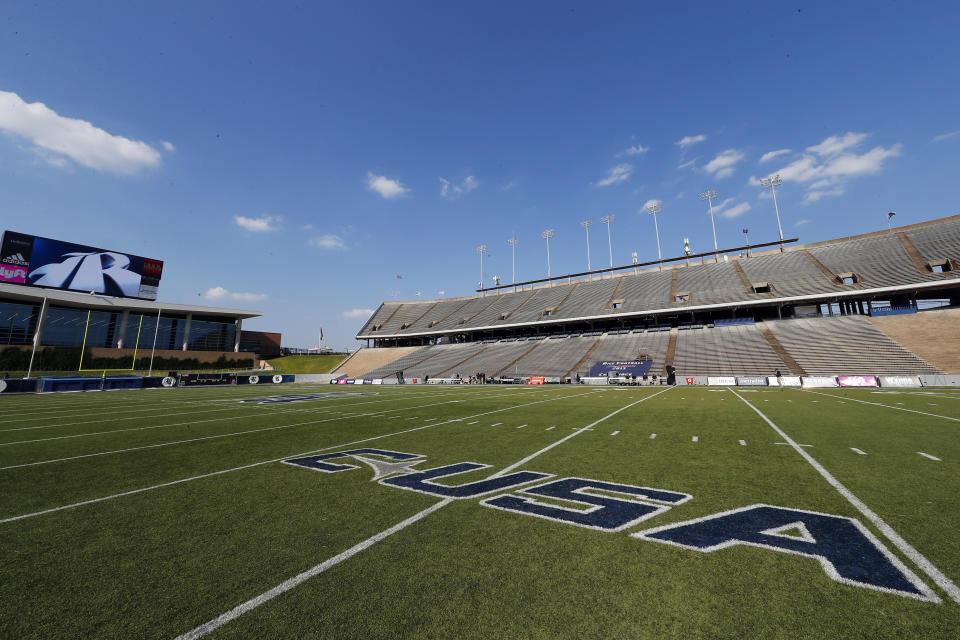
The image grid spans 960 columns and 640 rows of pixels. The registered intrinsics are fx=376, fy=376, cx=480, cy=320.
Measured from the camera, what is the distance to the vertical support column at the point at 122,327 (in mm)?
51688

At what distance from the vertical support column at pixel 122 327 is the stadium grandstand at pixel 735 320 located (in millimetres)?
28780

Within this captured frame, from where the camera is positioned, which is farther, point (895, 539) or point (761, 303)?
point (761, 303)

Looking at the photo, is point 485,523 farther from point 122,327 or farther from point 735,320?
point 122,327

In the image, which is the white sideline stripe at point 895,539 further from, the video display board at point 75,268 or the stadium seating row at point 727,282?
the video display board at point 75,268

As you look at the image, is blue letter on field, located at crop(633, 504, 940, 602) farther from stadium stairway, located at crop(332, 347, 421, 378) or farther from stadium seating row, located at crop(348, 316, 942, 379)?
stadium stairway, located at crop(332, 347, 421, 378)

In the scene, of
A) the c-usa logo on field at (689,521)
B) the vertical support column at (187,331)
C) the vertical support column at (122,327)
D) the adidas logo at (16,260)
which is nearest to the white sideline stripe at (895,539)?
the c-usa logo on field at (689,521)

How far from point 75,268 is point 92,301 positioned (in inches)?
202

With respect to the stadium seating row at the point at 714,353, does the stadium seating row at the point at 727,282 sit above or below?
above

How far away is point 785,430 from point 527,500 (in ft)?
31.1

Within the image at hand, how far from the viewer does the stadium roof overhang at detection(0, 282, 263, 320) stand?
147ft

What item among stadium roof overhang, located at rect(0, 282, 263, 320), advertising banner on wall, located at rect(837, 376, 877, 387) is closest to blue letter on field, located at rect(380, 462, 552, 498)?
advertising banner on wall, located at rect(837, 376, 877, 387)

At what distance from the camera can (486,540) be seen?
158 inches

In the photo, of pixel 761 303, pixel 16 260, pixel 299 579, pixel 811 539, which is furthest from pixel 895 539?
pixel 16 260

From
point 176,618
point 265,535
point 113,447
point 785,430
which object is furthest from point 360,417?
point 785,430
